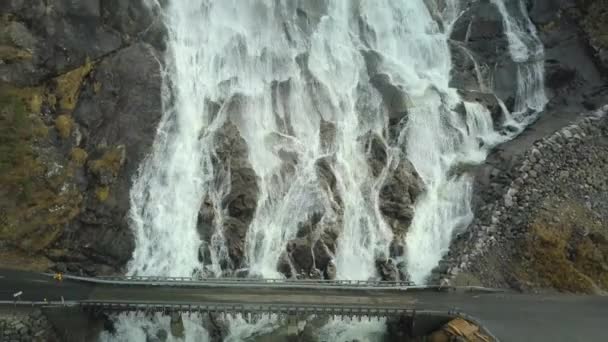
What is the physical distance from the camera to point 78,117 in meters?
31.0

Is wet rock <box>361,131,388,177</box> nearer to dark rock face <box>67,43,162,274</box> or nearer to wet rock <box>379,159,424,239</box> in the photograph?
wet rock <box>379,159,424,239</box>

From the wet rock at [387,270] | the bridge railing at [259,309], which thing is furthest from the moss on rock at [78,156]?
the wet rock at [387,270]

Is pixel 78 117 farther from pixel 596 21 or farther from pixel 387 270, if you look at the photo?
pixel 596 21

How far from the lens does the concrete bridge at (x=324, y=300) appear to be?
950 inches

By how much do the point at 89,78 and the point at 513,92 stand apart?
2419 cm

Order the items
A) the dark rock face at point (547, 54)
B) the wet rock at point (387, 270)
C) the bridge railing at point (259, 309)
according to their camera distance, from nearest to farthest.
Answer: the bridge railing at point (259, 309), the wet rock at point (387, 270), the dark rock face at point (547, 54)

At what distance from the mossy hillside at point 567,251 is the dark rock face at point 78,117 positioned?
1893 centimetres

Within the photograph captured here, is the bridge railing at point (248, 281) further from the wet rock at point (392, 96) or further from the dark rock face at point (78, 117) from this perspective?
the wet rock at point (392, 96)

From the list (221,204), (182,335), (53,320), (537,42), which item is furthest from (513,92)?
(53,320)

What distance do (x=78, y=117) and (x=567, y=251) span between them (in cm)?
2464

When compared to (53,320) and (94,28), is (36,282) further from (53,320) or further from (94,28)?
(94,28)

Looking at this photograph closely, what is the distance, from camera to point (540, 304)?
26000mm

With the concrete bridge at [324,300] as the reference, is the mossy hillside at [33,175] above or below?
above

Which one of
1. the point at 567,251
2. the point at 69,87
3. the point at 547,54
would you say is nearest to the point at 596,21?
the point at 547,54
